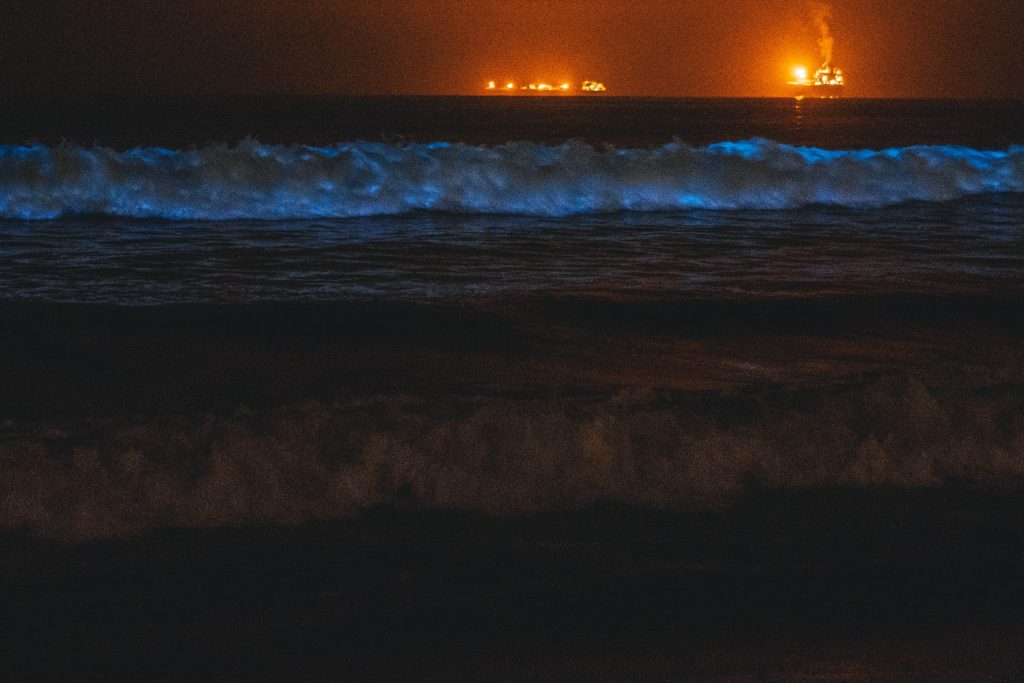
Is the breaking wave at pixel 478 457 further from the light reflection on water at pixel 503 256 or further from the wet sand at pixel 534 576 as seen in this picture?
the light reflection on water at pixel 503 256

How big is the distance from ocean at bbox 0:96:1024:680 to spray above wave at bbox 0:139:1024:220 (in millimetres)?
4418

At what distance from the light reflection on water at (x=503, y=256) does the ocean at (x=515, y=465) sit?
0.26ft

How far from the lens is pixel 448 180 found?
A: 14.7 m

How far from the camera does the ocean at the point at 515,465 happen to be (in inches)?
123

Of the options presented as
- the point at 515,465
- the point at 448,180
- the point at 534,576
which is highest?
the point at 448,180

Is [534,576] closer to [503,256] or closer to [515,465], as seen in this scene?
[515,465]

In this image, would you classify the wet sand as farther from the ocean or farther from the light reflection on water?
the light reflection on water

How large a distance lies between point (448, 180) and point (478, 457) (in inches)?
433

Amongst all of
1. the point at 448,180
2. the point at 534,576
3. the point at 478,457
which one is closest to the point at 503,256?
the point at 448,180

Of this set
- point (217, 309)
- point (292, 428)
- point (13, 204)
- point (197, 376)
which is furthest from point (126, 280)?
point (13, 204)

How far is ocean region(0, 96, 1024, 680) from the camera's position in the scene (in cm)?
312

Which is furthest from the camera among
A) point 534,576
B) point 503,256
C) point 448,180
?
point 448,180

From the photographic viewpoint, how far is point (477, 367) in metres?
5.73

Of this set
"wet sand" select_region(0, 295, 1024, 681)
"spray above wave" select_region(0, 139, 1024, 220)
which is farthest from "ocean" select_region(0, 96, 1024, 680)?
"spray above wave" select_region(0, 139, 1024, 220)
